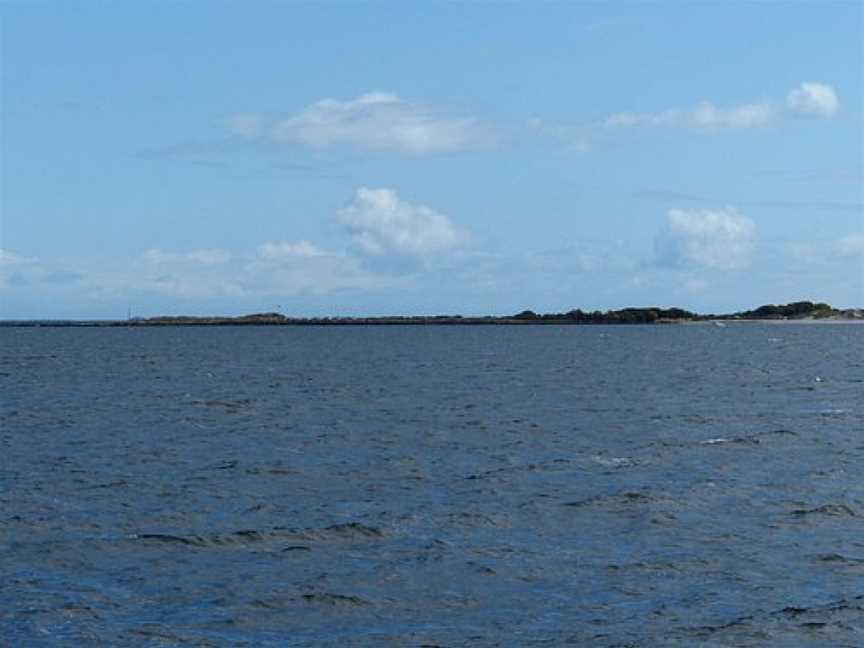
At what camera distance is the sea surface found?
20141 millimetres

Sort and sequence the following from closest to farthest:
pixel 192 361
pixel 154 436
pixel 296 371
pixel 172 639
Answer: pixel 172 639 → pixel 154 436 → pixel 296 371 → pixel 192 361

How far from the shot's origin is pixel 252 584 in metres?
22.4

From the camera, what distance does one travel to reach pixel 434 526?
27484mm

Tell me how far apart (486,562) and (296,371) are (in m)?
77.6

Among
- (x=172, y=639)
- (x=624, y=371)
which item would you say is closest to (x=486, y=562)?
(x=172, y=639)

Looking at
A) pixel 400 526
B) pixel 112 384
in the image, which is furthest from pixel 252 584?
pixel 112 384

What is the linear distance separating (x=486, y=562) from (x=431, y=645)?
518 centimetres

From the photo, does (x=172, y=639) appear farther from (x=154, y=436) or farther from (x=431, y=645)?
(x=154, y=436)

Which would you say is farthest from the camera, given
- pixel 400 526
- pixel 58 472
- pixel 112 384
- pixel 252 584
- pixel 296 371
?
pixel 296 371

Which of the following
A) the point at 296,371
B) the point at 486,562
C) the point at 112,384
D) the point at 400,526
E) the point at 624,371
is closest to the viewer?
the point at 486,562

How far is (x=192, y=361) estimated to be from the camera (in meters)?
122

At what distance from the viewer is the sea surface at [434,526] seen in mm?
20141

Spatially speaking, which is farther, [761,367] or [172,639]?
[761,367]

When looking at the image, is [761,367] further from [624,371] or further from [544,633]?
[544,633]
